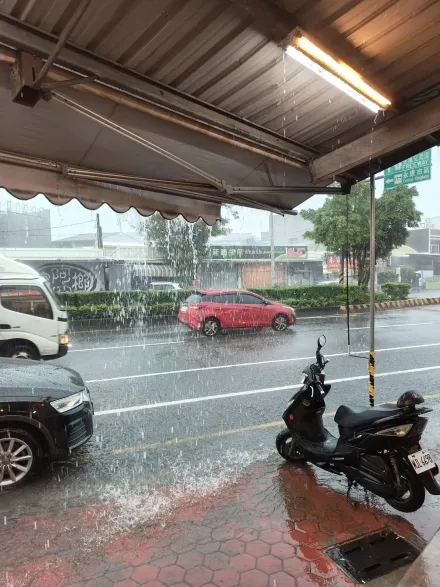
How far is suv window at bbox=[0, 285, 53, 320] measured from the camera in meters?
9.27

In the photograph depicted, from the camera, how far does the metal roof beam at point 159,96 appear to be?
2.48 metres

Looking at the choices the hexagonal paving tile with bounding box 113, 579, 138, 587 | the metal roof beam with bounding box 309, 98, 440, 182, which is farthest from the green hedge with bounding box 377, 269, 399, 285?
the hexagonal paving tile with bounding box 113, 579, 138, 587

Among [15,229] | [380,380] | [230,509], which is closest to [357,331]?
[380,380]

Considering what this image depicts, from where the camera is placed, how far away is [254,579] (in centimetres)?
268

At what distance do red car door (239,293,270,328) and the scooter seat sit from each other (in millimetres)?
10379

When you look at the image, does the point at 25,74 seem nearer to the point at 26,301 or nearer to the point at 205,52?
the point at 205,52

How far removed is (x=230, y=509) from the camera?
3.50m

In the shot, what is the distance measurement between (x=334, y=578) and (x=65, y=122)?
155 inches

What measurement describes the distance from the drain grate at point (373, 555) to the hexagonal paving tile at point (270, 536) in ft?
1.23

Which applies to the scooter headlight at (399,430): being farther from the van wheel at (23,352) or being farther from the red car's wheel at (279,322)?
the red car's wheel at (279,322)

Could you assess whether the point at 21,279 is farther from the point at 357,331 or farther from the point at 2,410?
the point at 357,331

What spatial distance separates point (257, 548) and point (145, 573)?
2.68 feet

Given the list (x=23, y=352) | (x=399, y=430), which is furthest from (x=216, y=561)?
(x=23, y=352)

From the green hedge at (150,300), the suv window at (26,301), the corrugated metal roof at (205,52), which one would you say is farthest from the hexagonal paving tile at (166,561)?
the green hedge at (150,300)
